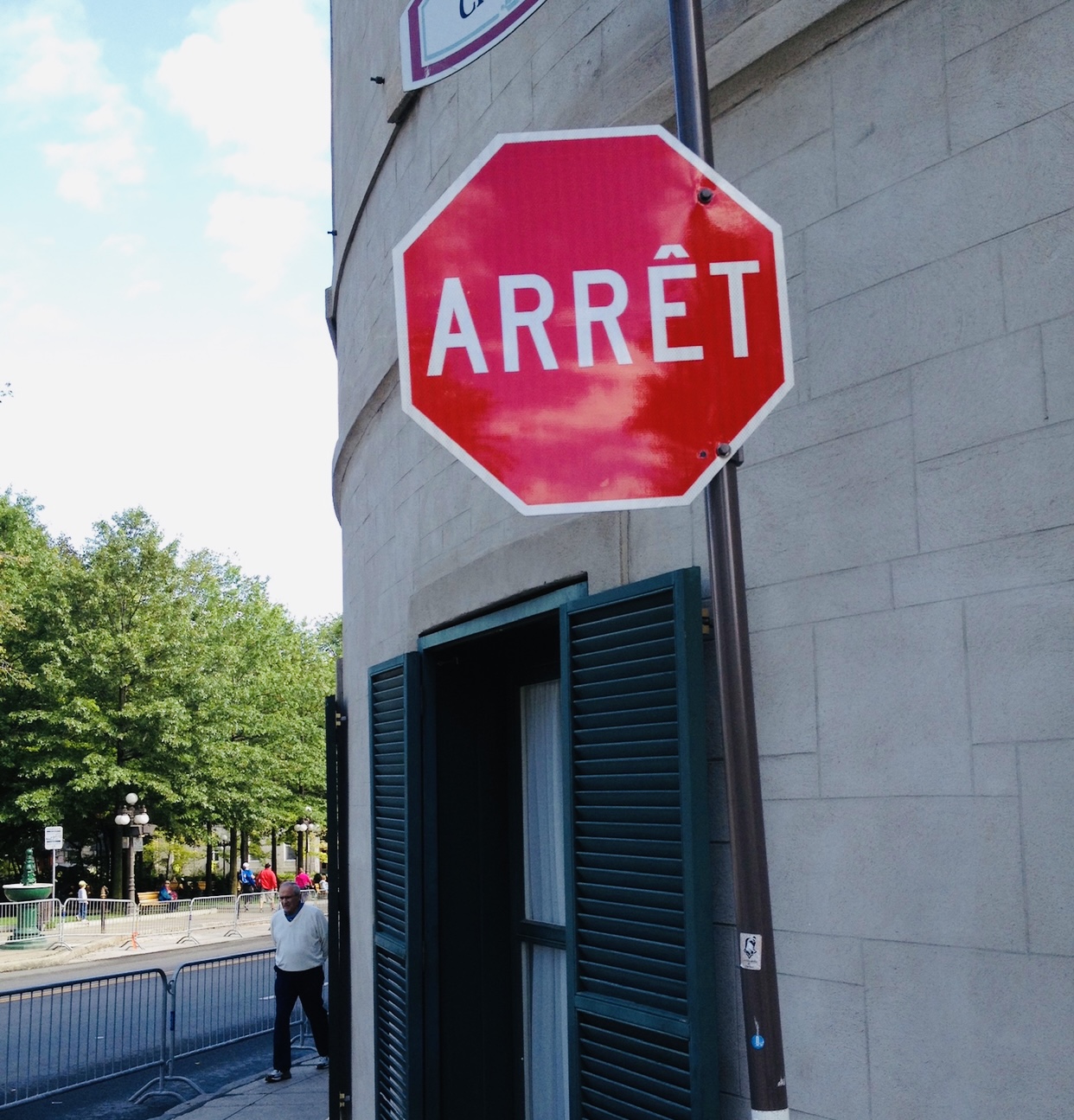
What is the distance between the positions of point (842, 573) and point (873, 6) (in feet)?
5.30

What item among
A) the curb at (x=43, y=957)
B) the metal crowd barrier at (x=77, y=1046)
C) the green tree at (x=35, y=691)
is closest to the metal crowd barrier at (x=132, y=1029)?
the metal crowd barrier at (x=77, y=1046)

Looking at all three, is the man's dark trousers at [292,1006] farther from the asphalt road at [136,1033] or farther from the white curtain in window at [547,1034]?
the white curtain in window at [547,1034]

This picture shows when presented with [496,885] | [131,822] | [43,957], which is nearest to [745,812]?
[496,885]

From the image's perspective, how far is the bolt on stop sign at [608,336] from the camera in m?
2.47

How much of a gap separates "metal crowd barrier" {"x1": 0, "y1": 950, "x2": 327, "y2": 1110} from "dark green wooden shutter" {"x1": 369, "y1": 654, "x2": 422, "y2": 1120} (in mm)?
5311

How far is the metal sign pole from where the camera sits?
2238mm

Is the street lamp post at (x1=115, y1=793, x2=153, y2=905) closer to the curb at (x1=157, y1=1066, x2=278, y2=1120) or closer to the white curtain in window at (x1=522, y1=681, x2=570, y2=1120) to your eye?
the curb at (x1=157, y1=1066, x2=278, y2=1120)

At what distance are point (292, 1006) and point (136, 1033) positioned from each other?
413 cm

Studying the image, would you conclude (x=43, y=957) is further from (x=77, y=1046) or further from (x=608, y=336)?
(x=608, y=336)

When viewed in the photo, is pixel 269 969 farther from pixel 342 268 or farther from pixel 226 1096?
pixel 342 268

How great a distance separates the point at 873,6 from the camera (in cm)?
365

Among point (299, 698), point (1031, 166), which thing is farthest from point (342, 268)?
point (299, 698)

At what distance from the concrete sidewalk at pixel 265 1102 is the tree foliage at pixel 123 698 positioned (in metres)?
26.6

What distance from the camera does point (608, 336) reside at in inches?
97.7
